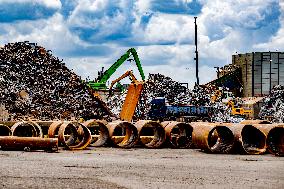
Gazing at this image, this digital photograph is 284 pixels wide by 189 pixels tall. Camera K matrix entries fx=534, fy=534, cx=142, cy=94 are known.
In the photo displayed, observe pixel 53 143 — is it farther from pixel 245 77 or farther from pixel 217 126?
pixel 245 77

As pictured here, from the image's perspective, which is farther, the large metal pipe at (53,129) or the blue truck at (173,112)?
the blue truck at (173,112)

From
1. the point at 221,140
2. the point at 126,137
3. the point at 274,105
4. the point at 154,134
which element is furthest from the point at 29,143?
the point at 274,105

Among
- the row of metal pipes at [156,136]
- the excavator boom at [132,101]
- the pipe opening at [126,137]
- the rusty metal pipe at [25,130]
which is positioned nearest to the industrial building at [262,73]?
the excavator boom at [132,101]

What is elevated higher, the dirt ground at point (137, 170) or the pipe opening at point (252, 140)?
the pipe opening at point (252, 140)

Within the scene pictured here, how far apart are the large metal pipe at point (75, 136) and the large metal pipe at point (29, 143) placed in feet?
2.39

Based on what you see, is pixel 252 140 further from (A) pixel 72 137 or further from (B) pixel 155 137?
(A) pixel 72 137

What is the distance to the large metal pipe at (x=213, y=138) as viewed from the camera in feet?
58.4

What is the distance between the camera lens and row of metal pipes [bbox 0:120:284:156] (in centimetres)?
1784

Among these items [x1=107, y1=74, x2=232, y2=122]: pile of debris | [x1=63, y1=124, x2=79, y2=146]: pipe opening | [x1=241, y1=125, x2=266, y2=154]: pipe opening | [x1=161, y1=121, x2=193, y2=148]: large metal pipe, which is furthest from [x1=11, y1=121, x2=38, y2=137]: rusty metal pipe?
[x1=107, y1=74, x2=232, y2=122]: pile of debris

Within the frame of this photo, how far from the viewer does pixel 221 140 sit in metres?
19.2

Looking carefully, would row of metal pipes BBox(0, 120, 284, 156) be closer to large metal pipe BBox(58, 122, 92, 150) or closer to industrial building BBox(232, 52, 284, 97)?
large metal pipe BBox(58, 122, 92, 150)

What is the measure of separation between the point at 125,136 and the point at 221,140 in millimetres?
4258

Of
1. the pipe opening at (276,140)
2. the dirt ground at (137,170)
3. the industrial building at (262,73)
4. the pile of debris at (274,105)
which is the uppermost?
the industrial building at (262,73)

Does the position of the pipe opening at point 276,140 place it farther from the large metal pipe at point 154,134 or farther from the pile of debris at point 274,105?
the pile of debris at point 274,105
